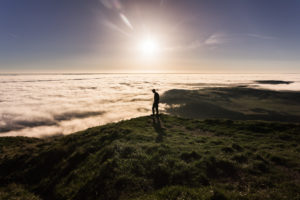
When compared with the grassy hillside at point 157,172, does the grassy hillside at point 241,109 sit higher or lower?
lower

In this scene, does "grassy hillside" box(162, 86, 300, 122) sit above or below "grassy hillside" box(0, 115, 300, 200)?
below

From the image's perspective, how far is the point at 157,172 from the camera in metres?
7.91

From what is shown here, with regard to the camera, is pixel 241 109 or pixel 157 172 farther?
pixel 241 109

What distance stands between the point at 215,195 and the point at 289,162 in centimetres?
646

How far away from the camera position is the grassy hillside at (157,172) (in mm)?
6332

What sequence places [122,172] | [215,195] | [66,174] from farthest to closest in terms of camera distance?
1. [66,174]
2. [122,172]
3. [215,195]

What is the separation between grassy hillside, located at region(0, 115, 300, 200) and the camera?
20.8 ft

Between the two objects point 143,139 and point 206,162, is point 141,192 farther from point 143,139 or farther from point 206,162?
point 143,139

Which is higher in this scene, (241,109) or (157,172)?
(157,172)

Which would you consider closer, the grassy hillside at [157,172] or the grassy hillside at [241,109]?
the grassy hillside at [157,172]

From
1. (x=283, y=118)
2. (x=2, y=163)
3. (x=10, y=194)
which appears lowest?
(x=283, y=118)

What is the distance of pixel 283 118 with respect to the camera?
7756 cm

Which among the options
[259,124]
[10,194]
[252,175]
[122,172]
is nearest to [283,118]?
[259,124]

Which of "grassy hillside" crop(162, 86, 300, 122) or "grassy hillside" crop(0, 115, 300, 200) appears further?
"grassy hillside" crop(162, 86, 300, 122)
